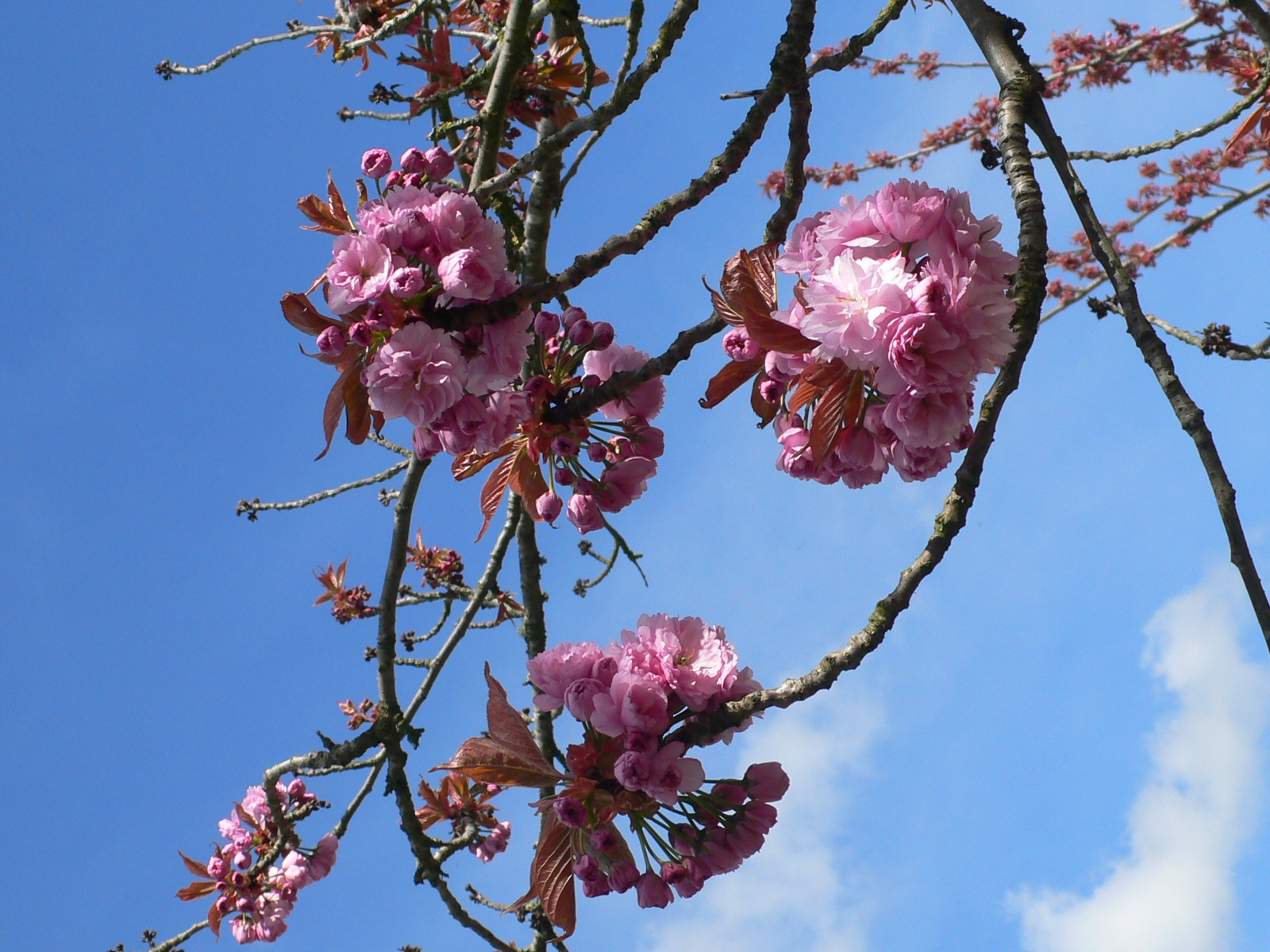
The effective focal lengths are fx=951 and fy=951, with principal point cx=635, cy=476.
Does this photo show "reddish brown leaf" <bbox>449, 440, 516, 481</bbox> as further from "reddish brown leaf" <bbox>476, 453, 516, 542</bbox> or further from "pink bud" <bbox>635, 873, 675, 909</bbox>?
"pink bud" <bbox>635, 873, 675, 909</bbox>

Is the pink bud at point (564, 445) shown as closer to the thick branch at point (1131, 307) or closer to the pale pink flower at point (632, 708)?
the pale pink flower at point (632, 708)

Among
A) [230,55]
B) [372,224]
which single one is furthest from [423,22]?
[372,224]

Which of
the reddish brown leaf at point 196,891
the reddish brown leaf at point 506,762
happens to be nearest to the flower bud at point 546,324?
the reddish brown leaf at point 506,762

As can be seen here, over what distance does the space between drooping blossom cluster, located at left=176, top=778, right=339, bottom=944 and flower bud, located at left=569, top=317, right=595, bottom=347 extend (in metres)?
2.27

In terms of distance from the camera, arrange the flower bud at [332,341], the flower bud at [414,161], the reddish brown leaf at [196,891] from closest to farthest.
A: 1. the flower bud at [332,341]
2. the flower bud at [414,161]
3. the reddish brown leaf at [196,891]

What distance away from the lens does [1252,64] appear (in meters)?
3.81

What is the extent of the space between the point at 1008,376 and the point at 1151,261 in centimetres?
671

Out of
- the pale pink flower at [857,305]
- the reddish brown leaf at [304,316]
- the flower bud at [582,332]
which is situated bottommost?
the pale pink flower at [857,305]

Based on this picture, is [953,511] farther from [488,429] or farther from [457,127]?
[457,127]

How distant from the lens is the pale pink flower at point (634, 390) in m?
2.12

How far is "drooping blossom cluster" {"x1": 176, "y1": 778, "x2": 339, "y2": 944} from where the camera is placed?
3525mm

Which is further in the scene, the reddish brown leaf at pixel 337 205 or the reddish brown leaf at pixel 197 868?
the reddish brown leaf at pixel 197 868

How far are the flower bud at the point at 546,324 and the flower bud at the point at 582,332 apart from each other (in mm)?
39

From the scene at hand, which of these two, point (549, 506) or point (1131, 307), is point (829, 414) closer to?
point (1131, 307)
